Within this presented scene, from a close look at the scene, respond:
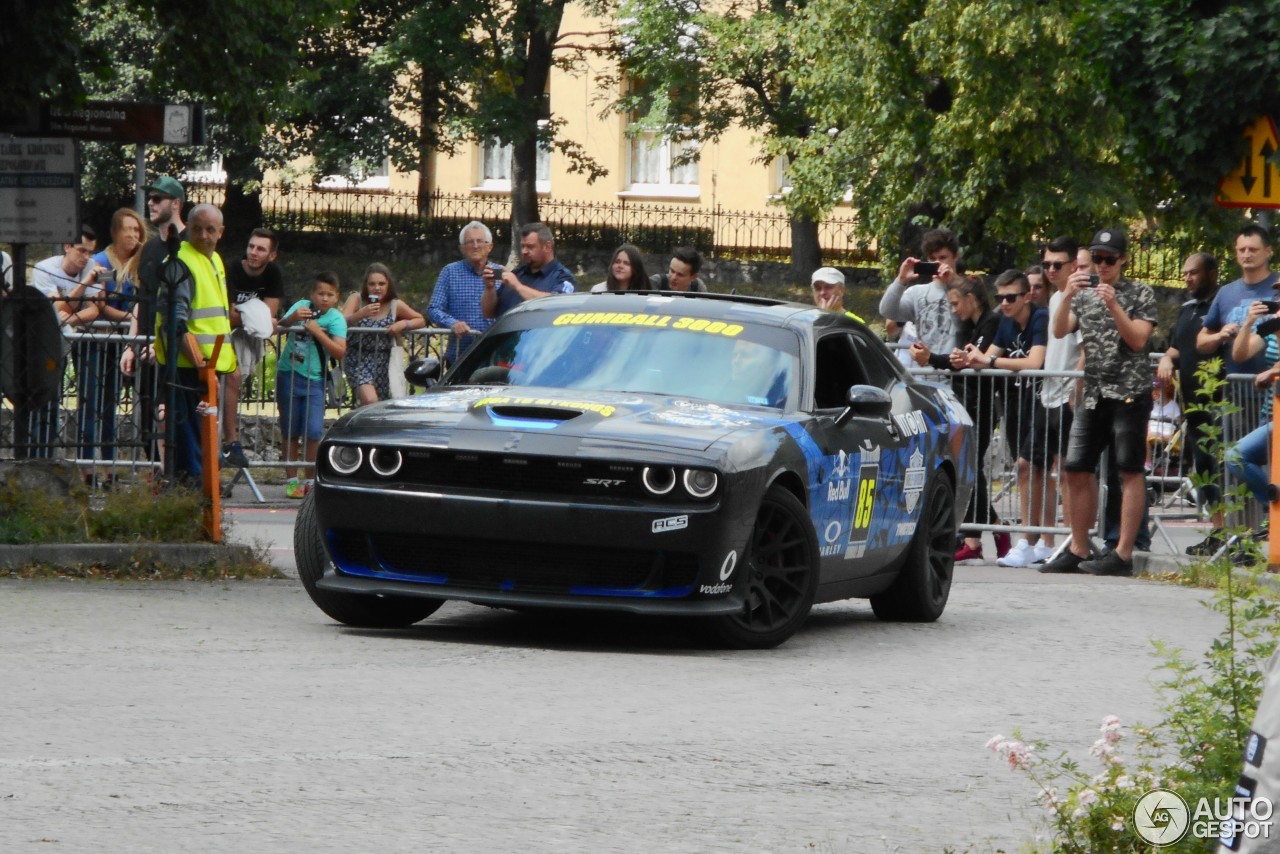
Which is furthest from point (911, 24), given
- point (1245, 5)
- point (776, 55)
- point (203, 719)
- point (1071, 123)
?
point (203, 719)

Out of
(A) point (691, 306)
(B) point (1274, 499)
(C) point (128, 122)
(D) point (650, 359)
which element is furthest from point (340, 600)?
(B) point (1274, 499)

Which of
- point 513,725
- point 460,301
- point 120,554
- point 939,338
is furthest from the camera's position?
point 460,301

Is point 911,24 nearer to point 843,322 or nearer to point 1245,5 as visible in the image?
point 1245,5

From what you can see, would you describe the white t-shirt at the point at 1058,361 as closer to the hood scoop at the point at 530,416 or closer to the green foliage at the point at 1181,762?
the hood scoop at the point at 530,416

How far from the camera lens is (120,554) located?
12.0 m

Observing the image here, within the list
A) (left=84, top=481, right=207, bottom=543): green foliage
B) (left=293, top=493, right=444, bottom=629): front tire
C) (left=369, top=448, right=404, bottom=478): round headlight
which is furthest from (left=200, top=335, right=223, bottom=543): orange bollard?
(left=369, top=448, right=404, bottom=478): round headlight

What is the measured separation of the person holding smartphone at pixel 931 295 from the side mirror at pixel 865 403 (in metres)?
5.06

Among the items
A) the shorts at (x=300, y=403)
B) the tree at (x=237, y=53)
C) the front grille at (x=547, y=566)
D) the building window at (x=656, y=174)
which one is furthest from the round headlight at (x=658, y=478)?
the building window at (x=656, y=174)

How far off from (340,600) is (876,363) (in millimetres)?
3180

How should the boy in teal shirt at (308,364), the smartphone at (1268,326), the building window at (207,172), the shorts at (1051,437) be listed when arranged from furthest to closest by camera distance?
the building window at (207,172)
the boy in teal shirt at (308,364)
the shorts at (1051,437)
the smartphone at (1268,326)

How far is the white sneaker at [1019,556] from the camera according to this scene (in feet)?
49.9

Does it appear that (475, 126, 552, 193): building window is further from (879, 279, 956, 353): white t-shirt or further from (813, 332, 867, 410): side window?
(813, 332, 867, 410): side window

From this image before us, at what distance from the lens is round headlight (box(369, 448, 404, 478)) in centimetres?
942

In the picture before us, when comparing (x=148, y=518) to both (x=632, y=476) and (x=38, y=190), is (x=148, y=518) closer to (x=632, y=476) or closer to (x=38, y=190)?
(x=38, y=190)
